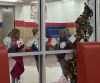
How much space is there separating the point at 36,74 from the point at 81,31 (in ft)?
4.14

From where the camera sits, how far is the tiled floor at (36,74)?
2.67 m

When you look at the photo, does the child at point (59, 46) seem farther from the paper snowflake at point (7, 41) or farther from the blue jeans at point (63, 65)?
the paper snowflake at point (7, 41)

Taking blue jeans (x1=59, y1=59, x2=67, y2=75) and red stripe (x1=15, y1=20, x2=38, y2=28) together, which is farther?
blue jeans (x1=59, y1=59, x2=67, y2=75)

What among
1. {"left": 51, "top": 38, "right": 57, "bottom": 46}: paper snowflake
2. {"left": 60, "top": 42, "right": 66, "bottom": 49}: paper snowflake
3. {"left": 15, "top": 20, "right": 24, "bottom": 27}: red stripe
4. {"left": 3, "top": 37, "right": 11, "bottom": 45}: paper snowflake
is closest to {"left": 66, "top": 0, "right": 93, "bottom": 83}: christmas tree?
{"left": 60, "top": 42, "right": 66, "bottom": 49}: paper snowflake

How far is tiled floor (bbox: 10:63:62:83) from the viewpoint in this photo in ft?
8.77

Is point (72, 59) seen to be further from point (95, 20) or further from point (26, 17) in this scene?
point (26, 17)

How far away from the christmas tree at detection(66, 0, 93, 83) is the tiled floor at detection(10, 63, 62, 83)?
9.2 inches

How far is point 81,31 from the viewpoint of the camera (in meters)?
3.16

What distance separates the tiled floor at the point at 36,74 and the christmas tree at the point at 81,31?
23 cm

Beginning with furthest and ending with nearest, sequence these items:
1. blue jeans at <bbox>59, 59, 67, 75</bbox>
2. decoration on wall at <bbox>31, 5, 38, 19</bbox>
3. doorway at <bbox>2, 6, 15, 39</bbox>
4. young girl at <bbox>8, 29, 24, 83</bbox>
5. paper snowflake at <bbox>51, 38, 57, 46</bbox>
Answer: blue jeans at <bbox>59, 59, 67, 75</bbox> → paper snowflake at <bbox>51, 38, 57, 46</bbox> → decoration on wall at <bbox>31, 5, 38, 19</bbox> → young girl at <bbox>8, 29, 24, 83</bbox> → doorway at <bbox>2, 6, 15, 39</bbox>

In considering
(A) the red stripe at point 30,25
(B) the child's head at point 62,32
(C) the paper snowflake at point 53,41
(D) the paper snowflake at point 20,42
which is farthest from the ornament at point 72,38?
(D) the paper snowflake at point 20,42

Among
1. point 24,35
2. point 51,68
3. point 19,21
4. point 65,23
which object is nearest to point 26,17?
point 19,21

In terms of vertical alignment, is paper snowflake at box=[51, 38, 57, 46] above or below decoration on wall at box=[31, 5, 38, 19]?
below

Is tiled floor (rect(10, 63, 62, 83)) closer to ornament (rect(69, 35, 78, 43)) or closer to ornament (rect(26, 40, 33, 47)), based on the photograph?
ornament (rect(26, 40, 33, 47))
